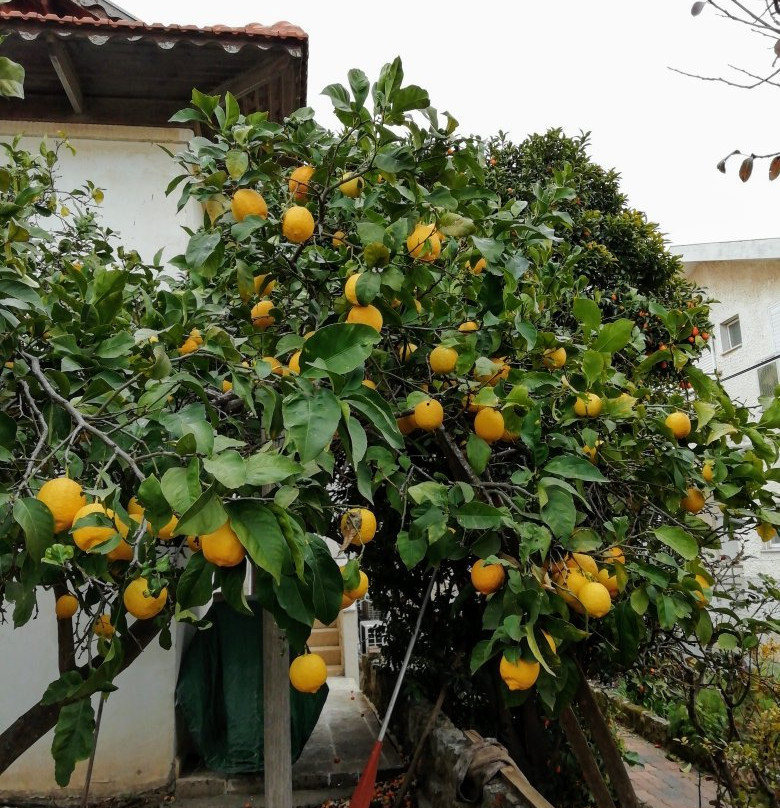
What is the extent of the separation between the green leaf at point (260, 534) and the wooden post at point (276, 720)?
3.74 ft

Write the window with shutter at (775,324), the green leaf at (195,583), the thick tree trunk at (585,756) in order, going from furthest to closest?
the window with shutter at (775,324), the thick tree trunk at (585,756), the green leaf at (195,583)

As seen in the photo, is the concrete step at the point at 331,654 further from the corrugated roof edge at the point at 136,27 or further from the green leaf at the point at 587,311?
the green leaf at the point at 587,311

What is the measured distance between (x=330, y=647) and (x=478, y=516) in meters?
6.85

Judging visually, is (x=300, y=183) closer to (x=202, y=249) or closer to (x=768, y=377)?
(x=202, y=249)

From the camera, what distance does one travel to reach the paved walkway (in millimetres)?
4215

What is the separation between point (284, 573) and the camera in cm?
119

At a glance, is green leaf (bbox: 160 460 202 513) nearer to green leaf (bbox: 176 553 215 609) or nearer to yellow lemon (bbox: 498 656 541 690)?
green leaf (bbox: 176 553 215 609)

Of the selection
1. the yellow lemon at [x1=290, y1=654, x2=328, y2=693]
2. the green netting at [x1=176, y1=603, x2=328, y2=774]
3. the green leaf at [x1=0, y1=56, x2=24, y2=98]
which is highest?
the green leaf at [x1=0, y1=56, x2=24, y2=98]

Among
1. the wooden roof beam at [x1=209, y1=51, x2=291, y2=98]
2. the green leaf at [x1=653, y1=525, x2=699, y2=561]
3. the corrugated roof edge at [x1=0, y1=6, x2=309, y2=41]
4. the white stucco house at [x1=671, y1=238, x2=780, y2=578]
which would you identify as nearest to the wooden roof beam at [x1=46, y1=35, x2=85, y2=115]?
the corrugated roof edge at [x1=0, y1=6, x2=309, y2=41]

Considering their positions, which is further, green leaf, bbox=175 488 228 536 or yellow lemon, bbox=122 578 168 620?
yellow lemon, bbox=122 578 168 620

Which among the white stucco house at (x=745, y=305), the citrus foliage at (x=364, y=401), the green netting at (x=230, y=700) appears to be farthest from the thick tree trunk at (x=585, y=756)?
the white stucco house at (x=745, y=305)

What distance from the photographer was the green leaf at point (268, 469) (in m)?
1.03

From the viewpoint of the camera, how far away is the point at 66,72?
4469 mm

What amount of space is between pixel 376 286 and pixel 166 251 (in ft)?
11.9
